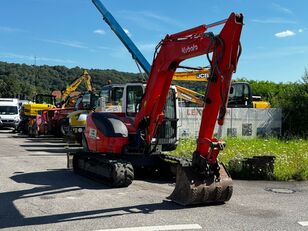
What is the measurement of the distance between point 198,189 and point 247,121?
1719 cm

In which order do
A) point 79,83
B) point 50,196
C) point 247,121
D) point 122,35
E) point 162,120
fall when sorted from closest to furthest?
point 50,196 → point 162,120 → point 122,35 → point 247,121 → point 79,83

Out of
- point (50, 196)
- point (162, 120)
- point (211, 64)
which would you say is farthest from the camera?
point (162, 120)

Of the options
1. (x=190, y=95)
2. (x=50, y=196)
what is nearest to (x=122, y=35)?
(x=190, y=95)

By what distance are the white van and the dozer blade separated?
88.5ft

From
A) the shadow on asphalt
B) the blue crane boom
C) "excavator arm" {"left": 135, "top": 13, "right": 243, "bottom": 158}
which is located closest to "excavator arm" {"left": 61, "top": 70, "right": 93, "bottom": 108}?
the blue crane boom

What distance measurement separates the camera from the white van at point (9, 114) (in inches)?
1329

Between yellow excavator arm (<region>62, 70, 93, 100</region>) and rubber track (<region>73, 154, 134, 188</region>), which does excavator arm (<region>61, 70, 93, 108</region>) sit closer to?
yellow excavator arm (<region>62, 70, 93, 100</region>)

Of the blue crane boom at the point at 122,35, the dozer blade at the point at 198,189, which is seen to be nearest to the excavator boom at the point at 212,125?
the dozer blade at the point at 198,189

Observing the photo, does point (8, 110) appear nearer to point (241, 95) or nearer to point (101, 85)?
point (101, 85)

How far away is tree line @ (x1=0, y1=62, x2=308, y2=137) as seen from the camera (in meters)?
26.9

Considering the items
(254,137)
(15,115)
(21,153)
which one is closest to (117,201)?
(21,153)

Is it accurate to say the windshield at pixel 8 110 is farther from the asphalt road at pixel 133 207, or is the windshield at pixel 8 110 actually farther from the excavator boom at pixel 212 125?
the excavator boom at pixel 212 125

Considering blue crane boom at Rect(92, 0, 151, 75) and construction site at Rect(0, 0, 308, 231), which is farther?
blue crane boom at Rect(92, 0, 151, 75)

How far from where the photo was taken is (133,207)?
8328mm
